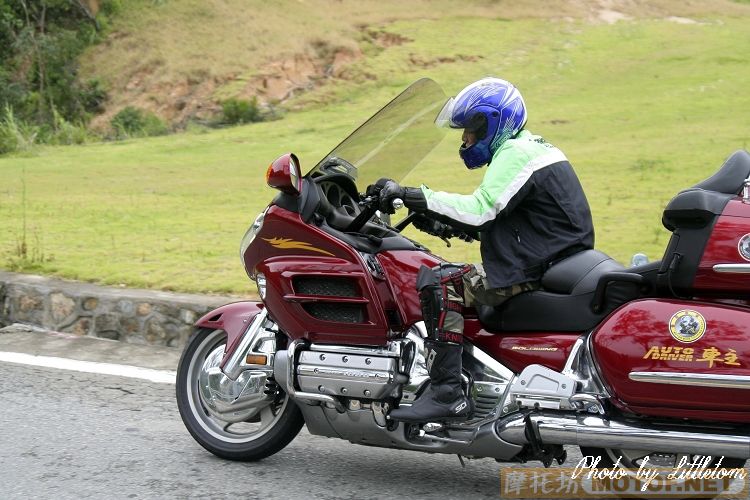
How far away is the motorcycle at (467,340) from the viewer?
4.37 metres

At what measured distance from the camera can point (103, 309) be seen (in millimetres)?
8625

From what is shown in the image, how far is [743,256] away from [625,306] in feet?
1.73

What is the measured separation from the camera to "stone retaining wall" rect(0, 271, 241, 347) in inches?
328

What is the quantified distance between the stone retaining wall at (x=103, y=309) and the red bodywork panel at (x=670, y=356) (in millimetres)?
4291

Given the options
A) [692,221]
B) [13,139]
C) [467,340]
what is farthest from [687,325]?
[13,139]

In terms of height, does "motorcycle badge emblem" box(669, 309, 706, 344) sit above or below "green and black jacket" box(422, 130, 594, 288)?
below

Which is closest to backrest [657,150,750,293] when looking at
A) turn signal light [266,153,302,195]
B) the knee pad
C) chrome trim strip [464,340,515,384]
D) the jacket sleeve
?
the jacket sleeve

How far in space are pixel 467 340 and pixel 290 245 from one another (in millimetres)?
992

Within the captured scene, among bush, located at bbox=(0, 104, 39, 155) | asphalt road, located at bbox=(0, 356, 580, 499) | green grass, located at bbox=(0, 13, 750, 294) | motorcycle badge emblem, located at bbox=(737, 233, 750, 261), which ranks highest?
motorcycle badge emblem, located at bbox=(737, 233, 750, 261)

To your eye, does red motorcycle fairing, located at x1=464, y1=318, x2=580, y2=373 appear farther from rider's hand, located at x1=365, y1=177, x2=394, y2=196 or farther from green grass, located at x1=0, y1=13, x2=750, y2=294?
green grass, located at x1=0, y1=13, x2=750, y2=294

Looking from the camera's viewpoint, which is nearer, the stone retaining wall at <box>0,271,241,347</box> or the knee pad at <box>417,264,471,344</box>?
the knee pad at <box>417,264,471,344</box>

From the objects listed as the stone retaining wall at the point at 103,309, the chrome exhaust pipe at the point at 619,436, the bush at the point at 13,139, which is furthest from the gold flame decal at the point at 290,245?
the bush at the point at 13,139

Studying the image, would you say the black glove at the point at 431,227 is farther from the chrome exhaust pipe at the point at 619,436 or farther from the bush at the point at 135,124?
the bush at the point at 135,124

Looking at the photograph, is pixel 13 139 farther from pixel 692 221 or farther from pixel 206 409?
pixel 692 221
